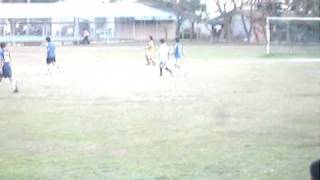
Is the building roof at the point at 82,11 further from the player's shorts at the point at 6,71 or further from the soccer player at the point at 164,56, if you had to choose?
the player's shorts at the point at 6,71

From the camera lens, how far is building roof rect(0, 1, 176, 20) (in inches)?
2675

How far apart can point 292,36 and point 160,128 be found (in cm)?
3740

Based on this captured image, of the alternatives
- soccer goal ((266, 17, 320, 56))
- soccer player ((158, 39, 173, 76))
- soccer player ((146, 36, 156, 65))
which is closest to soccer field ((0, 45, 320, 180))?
soccer player ((158, 39, 173, 76))

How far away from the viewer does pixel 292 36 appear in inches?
1987

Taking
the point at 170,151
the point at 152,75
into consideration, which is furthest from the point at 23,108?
the point at 152,75

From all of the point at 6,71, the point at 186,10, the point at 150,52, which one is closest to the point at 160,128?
the point at 6,71

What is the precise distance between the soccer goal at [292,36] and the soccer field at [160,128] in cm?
2204

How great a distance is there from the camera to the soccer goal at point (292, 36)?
163ft

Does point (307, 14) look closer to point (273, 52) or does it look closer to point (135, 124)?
point (273, 52)

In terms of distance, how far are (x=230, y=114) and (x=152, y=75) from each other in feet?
43.5

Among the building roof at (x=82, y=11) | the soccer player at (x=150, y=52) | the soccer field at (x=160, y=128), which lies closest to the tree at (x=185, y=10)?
the building roof at (x=82, y=11)

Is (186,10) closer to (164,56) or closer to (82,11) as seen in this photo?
(82,11)

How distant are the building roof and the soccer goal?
61.1 feet

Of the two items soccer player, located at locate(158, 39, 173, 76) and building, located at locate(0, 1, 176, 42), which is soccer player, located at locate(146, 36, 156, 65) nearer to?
soccer player, located at locate(158, 39, 173, 76)
